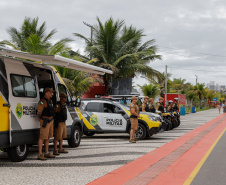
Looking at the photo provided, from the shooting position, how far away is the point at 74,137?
1108 centimetres

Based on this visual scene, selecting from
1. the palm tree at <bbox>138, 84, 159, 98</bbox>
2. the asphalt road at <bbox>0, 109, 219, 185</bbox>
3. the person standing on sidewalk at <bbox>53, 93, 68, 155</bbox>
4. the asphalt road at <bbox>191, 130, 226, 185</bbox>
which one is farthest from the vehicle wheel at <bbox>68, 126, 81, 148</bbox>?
the palm tree at <bbox>138, 84, 159, 98</bbox>

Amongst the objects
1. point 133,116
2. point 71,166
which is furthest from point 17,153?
point 133,116

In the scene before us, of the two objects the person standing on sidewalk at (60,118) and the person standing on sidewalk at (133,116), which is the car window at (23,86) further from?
the person standing on sidewalk at (133,116)

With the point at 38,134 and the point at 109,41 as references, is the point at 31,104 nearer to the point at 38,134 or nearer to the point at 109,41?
the point at 38,134

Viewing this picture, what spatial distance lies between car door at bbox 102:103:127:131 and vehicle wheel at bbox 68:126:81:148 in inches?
101

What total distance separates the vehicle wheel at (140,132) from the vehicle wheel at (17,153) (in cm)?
591

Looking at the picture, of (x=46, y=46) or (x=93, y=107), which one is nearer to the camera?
(x=93, y=107)

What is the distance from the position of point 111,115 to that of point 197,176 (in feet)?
23.8

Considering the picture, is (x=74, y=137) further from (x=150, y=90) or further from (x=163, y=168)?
(x=150, y=90)

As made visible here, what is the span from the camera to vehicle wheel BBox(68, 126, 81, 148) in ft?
36.0

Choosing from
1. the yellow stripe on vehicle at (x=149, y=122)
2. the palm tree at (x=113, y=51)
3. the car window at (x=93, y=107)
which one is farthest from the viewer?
the palm tree at (x=113, y=51)

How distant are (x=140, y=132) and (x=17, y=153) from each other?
6315mm

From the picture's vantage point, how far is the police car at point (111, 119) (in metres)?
13.5

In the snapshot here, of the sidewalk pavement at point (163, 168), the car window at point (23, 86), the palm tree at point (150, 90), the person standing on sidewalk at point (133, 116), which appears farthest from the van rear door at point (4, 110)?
the palm tree at point (150, 90)
